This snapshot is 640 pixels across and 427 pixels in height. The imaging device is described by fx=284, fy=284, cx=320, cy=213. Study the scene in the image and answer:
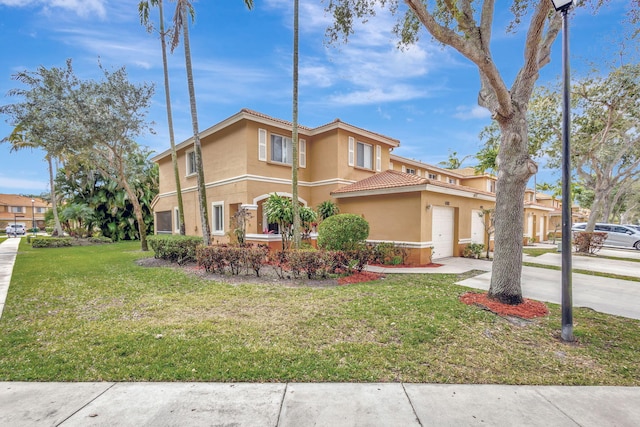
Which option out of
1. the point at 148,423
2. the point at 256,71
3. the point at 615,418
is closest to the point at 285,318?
the point at 148,423

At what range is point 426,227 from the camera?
11812 mm

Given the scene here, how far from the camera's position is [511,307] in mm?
5883

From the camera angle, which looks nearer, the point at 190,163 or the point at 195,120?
the point at 195,120

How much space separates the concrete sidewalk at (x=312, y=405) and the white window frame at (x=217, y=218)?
37.9ft

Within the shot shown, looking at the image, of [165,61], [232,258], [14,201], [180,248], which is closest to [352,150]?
[232,258]

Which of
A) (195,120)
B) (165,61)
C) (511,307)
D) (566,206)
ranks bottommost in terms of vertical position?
(511,307)

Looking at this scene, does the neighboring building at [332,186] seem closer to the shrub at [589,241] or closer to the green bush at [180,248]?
the green bush at [180,248]

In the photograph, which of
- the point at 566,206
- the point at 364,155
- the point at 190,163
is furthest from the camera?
the point at 190,163

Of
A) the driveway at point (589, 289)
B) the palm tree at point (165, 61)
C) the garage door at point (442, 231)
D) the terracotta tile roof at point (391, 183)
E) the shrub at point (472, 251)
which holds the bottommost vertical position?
the driveway at point (589, 289)

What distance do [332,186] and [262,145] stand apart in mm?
3983

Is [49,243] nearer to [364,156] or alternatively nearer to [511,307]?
[364,156]

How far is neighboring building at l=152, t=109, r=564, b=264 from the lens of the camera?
39.8ft

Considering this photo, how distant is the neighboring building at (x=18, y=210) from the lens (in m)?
55.8

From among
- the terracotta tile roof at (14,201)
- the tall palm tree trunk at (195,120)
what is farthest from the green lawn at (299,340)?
the terracotta tile roof at (14,201)
